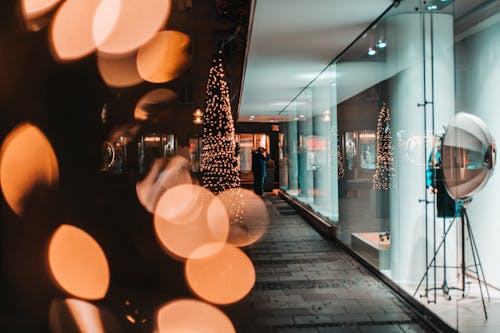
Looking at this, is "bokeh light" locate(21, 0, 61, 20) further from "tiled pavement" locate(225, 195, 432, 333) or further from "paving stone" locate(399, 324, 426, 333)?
"paving stone" locate(399, 324, 426, 333)

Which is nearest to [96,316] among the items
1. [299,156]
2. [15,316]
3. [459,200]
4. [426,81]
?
[15,316]

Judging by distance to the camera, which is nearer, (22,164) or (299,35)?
(22,164)

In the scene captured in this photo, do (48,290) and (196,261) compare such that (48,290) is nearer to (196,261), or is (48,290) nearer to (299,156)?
(196,261)

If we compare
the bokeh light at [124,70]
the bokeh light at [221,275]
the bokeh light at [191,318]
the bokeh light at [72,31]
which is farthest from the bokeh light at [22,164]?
the bokeh light at [124,70]

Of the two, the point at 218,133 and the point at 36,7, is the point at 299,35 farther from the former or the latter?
the point at 218,133

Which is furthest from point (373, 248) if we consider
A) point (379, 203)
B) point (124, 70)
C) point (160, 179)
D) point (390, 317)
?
point (124, 70)

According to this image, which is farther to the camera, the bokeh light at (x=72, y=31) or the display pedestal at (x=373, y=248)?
the display pedestal at (x=373, y=248)

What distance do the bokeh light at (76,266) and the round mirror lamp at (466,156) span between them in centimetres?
360

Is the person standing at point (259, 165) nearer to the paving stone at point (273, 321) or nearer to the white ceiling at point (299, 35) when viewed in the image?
the white ceiling at point (299, 35)

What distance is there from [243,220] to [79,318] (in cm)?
744

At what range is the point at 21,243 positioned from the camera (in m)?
4.79

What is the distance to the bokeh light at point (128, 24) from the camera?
13371 mm

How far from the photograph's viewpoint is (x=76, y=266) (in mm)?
5750

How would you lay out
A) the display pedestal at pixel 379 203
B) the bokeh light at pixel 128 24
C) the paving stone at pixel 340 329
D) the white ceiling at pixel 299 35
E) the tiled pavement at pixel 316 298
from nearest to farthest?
the paving stone at pixel 340 329 → the tiled pavement at pixel 316 298 → the white ceiling at pixel 299 35 → the display pedestal at pixel 379 203 → the bokeh light at pixel 128 24
